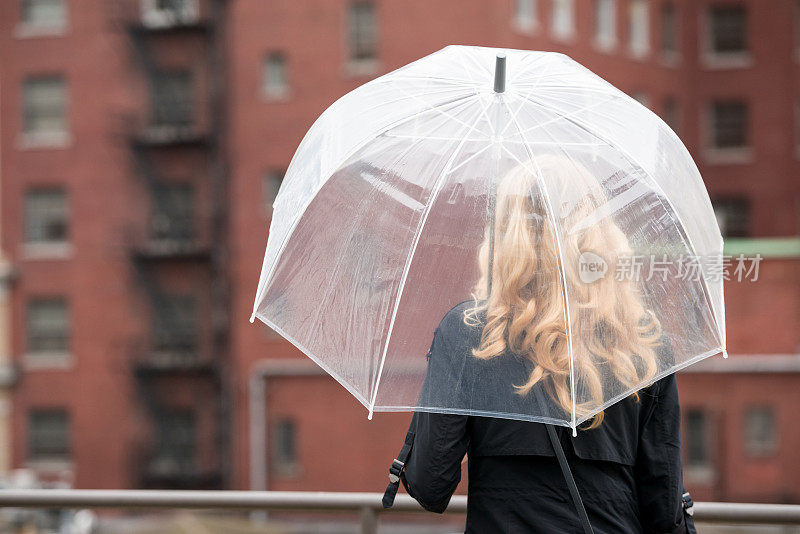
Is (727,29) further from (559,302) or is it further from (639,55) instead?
(559,302)

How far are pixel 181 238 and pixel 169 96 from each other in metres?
3.96

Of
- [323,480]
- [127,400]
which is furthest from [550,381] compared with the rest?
[127,400]

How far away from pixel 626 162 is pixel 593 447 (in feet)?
2.31

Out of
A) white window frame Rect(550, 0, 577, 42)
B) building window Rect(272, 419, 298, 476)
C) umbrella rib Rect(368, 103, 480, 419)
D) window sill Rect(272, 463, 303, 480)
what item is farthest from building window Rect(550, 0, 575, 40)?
umbrella rib Rect(368, 103, 480, 419)

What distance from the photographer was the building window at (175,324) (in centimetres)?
2567

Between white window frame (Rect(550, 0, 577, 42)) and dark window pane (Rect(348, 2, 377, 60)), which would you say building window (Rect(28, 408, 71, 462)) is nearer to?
dark window pane (Rect(348, 2, 377, 60))

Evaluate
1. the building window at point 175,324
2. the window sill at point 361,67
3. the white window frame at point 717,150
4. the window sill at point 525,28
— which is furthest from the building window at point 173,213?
the white window frame at point 717,150

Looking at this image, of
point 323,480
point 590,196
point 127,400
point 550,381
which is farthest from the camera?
point 127,400

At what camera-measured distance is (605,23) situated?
26328 mm

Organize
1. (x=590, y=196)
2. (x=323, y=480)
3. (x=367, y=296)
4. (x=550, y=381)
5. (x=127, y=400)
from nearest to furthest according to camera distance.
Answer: (x=550, y=381) < (x=590, y=196) < (x=367, y=296) < (x=323, y=480) < (x=127, y=400)

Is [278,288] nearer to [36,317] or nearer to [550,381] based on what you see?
[550,381]

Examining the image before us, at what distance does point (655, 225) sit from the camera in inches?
90.0

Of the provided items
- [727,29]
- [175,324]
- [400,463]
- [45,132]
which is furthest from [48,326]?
[400,463]

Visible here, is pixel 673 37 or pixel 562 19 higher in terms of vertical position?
pixel 673 37
